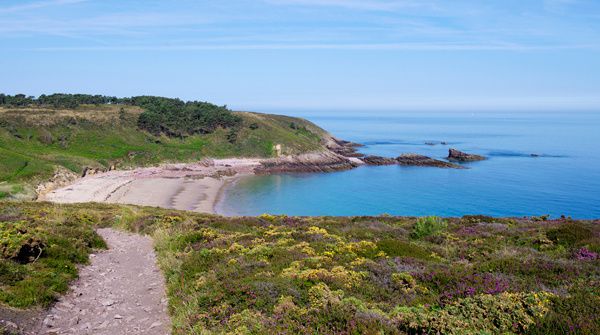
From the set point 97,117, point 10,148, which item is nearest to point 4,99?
point 97,117

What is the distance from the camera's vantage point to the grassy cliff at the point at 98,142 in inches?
2832

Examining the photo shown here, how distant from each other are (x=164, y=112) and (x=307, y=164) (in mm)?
50474

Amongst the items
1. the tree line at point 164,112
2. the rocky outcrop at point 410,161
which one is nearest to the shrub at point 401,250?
the rocky outcrop at point 410,161

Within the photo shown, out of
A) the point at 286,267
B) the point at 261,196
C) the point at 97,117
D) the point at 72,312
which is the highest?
the point at 97,117

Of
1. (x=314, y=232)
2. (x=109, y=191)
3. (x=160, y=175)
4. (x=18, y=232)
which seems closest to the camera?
(x=18, y=232)

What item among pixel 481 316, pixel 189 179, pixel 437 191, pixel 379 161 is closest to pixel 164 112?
pixel 189 179

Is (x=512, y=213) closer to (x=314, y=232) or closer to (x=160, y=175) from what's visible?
(x=314, y=232)

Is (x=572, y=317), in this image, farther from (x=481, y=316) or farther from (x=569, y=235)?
(x=569, y=235)

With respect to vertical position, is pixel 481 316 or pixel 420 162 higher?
pixel 481 316

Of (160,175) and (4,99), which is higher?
(4,99)

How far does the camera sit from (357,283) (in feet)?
36.1

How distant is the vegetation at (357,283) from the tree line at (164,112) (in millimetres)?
104653

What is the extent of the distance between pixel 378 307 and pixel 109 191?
222ft

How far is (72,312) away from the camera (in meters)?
11.4
